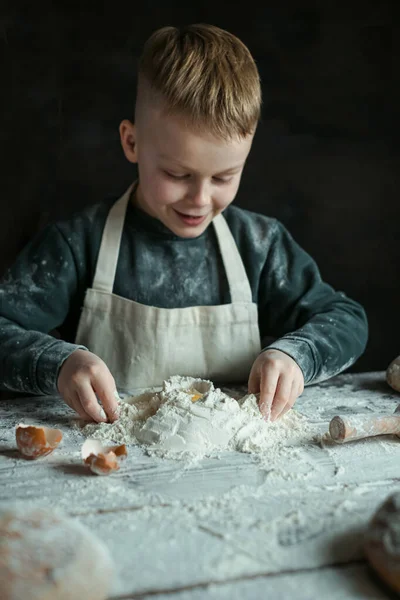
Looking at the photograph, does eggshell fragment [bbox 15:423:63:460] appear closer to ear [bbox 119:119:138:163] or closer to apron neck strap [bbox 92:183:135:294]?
apron neck strap [bbox 92:183:135:294]

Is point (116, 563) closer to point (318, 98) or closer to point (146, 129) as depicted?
point (146, 129)

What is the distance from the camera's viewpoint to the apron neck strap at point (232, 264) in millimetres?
1340

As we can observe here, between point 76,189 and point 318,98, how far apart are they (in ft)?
2.08

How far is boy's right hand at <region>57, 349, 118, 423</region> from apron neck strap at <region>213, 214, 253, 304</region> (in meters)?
0.42

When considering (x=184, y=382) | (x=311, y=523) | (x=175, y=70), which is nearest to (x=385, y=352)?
(x=184, y=382)

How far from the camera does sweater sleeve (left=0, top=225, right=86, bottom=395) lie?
1.12 meters

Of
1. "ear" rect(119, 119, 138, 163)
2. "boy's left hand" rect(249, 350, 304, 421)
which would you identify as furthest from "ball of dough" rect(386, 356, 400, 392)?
"ear" rect(119, 119, 138, 163)

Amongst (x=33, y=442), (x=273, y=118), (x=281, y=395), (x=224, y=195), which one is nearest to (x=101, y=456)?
(x=33, y=442)

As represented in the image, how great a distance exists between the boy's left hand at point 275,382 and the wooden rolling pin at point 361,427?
11cm

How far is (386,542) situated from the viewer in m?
0.61

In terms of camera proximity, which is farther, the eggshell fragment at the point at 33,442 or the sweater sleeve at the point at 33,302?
the sweater sleeve at the point at 33,302

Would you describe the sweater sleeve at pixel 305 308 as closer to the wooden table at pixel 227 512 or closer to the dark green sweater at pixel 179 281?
the dark green sweater at pixel 179 281

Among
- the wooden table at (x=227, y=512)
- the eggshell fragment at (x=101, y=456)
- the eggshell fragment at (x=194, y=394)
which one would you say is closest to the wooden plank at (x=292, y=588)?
the wooden table at (x=227, y=512)

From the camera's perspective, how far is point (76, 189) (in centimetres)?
152
